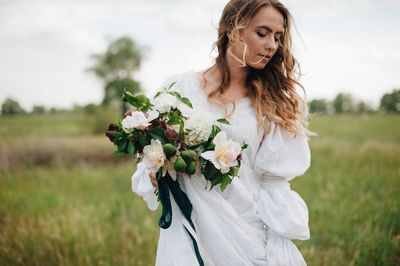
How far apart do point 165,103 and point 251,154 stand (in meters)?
0.71

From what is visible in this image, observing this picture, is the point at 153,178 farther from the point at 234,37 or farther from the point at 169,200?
the point at 234,37

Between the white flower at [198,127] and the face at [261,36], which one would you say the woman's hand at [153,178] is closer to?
the white flower at [198,127]

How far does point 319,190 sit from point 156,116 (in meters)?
5.29

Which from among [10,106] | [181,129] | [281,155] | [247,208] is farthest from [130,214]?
[181,129]

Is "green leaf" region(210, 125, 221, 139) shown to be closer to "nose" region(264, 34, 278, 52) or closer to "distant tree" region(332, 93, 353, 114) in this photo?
"nose" region(264, 34, 278, 52)

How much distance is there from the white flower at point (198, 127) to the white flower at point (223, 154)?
0.07m

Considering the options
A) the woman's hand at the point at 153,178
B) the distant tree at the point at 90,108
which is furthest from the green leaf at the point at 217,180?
the distant tree at the point at 90,108

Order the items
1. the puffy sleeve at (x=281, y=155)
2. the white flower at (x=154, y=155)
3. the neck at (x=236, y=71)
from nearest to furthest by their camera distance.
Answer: the white flower at (x=154, y=155), the puffy sleeve at (x=281, y=155), the neck at (x=236, y=71)

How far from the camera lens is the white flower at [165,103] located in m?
1.92

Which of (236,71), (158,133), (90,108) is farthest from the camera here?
(90,108)

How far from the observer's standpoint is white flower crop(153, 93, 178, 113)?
1.92 meters

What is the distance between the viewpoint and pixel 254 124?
2311 mm

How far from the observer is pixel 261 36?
2373mm

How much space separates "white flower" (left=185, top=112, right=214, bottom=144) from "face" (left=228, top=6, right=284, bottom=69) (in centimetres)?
65
